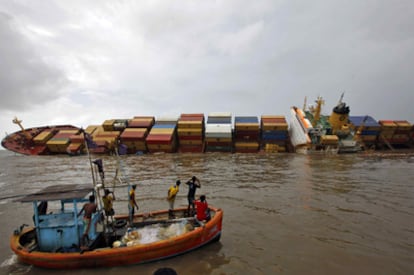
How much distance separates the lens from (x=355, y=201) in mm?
13227

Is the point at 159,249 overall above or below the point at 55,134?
below

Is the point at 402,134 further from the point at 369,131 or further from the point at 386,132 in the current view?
the point at 369,131

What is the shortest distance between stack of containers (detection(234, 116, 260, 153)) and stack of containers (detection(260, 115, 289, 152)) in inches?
56.1

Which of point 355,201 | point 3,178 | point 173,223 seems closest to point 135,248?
point 173,223

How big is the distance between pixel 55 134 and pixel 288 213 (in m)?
56.0

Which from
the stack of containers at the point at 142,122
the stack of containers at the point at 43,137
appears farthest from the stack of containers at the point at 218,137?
the stack of containers at the point at 43,137

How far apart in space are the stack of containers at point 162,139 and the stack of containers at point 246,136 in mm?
12644

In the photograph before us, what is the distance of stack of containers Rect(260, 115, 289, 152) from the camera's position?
157 feet

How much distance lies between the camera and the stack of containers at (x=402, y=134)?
51.9 metres

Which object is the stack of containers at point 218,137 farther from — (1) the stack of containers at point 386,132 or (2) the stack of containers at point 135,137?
(1) the stack of containers at point 386,132

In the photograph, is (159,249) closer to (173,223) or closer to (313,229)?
(173,223)

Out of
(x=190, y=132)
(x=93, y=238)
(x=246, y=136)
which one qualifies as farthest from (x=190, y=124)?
(x=93, y=238)

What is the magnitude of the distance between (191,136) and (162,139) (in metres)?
6.49

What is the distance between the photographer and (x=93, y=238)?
25.5 feet
